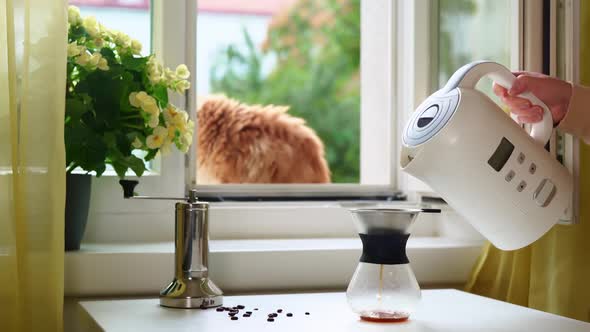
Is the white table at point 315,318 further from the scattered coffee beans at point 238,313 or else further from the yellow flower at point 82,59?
the yellow flower at point 82,59

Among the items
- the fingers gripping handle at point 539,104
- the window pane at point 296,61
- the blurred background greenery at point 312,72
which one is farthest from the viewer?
the blurred background greenery at point 312,72

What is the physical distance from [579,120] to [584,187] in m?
0.13

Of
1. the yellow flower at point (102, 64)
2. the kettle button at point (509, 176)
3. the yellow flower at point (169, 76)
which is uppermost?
the yellow flower at point (102, 64)

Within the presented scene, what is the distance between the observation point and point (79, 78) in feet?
4.24

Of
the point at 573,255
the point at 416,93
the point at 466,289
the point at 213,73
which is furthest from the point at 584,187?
the point at 213,73

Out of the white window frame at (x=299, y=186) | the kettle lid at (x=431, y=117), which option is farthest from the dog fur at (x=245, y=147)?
the kettle lid at (x=431, y=117)

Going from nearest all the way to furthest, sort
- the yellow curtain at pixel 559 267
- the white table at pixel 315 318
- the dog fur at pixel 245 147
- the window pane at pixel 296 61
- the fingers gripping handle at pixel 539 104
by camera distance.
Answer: the white table at pixel 315 318 < the fingers gripping handle at pixel 539 104 < the yellow curtain at pixel 559 267 < the dog fur at pixel 245 147 < the window pane at pixel 296 61

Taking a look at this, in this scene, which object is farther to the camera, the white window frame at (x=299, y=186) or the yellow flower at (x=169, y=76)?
the white window frame at (x=299, y=186)

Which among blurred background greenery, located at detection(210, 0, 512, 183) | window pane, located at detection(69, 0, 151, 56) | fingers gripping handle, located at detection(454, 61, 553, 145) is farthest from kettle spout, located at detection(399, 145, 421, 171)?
blurred background greenery, located at detection(210, 0, 512, 183)

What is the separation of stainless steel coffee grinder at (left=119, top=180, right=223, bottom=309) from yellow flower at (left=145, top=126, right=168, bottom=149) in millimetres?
148

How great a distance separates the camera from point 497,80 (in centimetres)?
112

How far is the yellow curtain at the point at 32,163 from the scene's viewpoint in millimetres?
1131

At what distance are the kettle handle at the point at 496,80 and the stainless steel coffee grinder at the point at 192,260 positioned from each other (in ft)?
1.38

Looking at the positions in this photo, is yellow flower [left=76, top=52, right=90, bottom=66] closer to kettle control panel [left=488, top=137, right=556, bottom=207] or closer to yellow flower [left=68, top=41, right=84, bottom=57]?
yellow flower [left=68, top=41, right=84, bottom=57]
